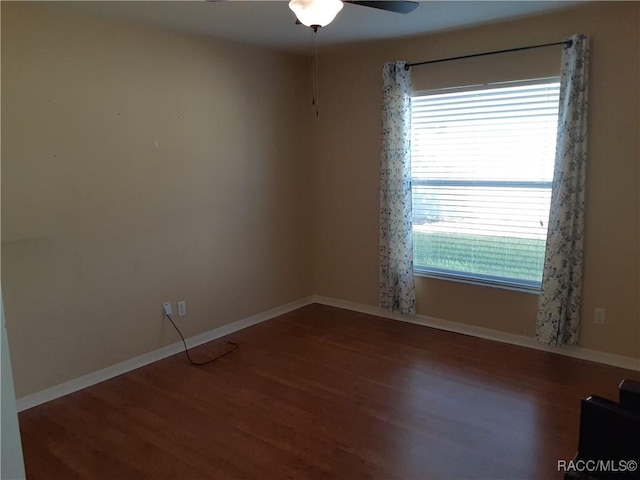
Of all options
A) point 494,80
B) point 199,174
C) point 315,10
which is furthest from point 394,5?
point 199,174

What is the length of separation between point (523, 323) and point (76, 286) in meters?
3.33

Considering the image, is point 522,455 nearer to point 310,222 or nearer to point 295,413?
point 295,413

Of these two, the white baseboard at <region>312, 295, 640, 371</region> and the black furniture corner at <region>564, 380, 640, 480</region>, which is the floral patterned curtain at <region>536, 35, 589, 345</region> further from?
the black furniture corner at <region>564, 380, 640, 480</region>

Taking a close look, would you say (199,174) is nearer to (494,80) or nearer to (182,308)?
(182,308)

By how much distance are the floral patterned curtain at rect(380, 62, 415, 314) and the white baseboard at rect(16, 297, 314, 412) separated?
114 centimetres

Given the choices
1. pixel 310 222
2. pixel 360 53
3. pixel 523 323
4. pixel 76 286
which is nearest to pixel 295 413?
pixel 76 286

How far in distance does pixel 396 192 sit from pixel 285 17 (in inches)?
67.3

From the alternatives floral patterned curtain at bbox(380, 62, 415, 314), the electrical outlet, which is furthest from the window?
the electrical outlet

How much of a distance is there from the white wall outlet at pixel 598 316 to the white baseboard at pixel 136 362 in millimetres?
2667

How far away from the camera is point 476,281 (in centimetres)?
412

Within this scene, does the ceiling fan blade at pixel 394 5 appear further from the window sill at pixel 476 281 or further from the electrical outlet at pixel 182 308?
the electrical outlet at pixel 182 308

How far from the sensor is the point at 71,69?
10.3ft

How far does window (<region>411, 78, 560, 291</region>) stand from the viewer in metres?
3.69

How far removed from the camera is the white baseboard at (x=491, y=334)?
353cm
